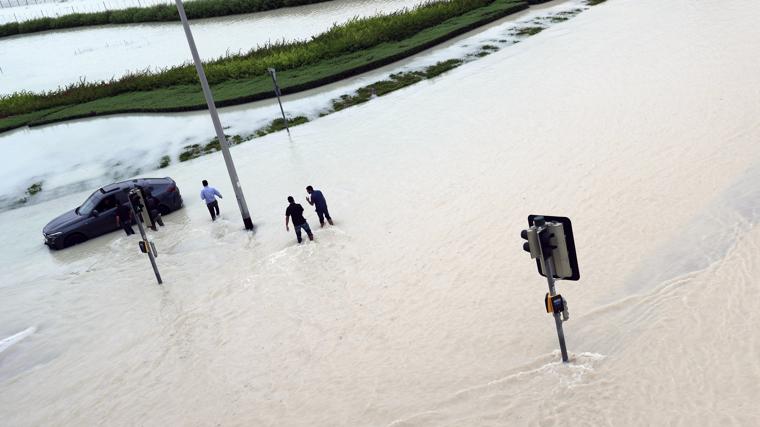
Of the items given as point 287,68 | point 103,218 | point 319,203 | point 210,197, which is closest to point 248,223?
point 210,197

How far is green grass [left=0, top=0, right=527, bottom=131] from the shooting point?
36594mm

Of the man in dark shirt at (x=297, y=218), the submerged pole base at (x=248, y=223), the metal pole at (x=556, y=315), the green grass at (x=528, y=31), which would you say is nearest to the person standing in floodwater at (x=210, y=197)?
the submerged pole base at (x=248, y=223)

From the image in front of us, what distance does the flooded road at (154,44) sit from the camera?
173 feet

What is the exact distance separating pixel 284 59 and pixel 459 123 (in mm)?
17890

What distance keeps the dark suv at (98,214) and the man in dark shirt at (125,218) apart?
31cm

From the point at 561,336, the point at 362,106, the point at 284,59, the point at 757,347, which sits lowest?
the point at 757,347

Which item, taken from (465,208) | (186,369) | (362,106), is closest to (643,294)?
(465,208)

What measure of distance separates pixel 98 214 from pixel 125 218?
1086 millimetres

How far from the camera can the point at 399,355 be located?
40.5 ft

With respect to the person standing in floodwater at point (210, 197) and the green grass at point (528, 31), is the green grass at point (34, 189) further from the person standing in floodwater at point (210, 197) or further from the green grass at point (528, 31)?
the green grass at point (528, 31)

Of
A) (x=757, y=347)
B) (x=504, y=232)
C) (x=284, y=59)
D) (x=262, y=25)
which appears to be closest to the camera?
(x=757, y=347)

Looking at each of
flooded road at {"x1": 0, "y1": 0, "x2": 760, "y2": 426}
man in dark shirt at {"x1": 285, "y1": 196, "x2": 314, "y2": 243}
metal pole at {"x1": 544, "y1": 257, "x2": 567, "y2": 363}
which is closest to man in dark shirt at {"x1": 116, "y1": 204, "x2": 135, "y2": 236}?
flooded road at {"x1": 0, "y1": 0, "x2": 760, "y2": 426}

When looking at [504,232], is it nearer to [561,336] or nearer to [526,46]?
[561,336]

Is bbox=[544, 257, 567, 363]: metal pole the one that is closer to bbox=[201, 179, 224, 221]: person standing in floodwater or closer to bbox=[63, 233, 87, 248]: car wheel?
bbox=[201, 179, 224, 221]: person standing in floodwater
